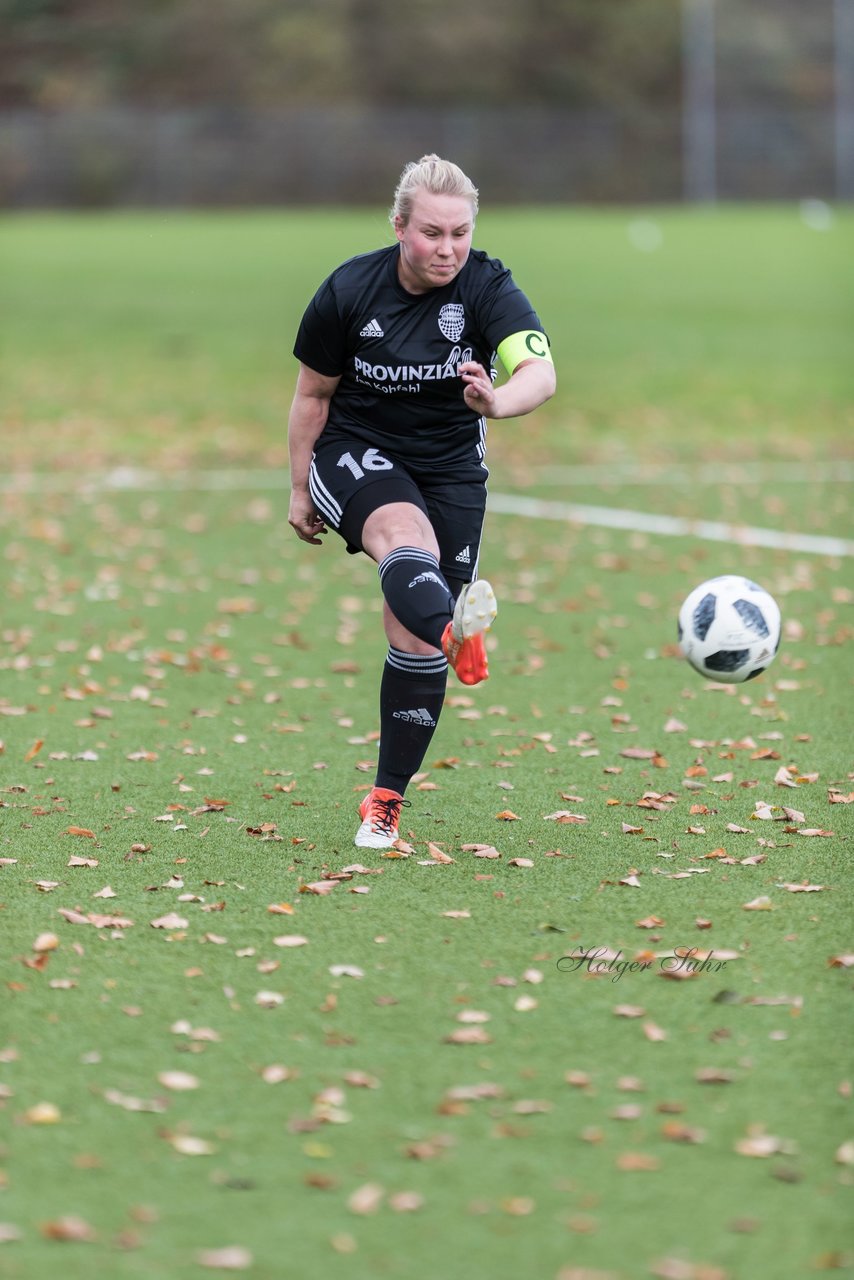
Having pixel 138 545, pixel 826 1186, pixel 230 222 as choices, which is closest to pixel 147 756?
pixel 826 1186

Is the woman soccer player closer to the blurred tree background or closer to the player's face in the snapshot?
the player's face

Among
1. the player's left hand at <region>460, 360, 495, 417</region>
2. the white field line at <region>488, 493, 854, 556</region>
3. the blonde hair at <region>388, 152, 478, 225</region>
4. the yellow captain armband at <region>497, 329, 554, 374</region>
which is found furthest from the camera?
the white field line at <region>488, 493, 854, 556</region>

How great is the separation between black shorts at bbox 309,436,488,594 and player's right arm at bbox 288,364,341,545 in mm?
44

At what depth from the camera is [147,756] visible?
23.2ft

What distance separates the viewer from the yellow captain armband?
18.1 feet

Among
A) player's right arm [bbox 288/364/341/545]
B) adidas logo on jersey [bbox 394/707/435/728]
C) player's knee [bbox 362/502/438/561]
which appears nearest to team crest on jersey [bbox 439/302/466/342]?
player's right arm [bbox 288/364/341/545]

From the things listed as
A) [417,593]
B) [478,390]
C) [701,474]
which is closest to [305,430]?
[417,593]

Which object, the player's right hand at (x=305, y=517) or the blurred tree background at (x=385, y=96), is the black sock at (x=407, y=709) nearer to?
the player's right hand at (x=305, y=517)

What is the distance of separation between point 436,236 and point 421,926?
7.06ft

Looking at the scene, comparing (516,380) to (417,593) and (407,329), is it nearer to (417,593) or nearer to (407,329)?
(407,329)

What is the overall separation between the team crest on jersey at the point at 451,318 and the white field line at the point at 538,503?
6434 mm

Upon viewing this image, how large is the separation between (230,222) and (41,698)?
1638 inches

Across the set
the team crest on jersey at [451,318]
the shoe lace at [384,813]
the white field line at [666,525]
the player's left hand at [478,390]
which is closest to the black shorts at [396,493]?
the team crest on jersey at [451,318]

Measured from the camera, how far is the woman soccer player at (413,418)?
17.8 feet
